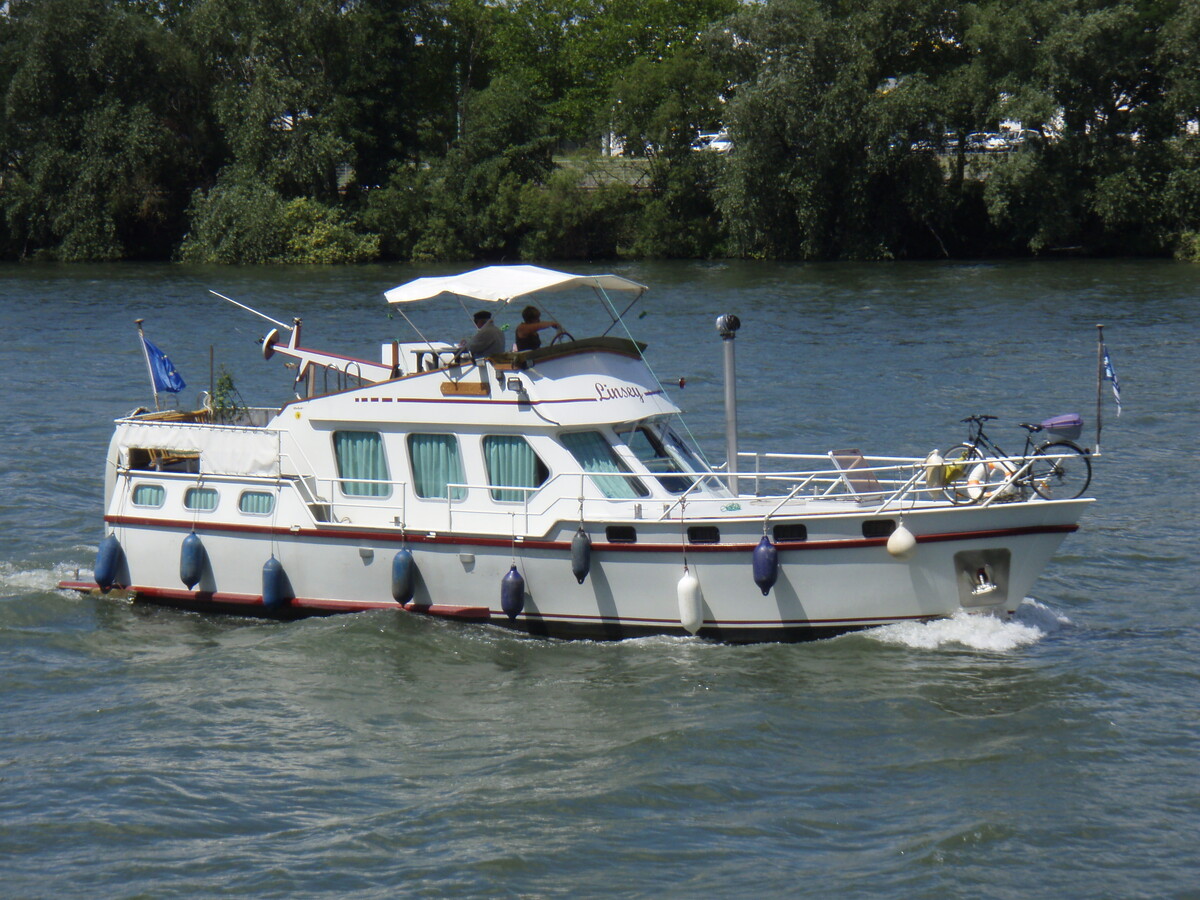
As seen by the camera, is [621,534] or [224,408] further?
[224,408]

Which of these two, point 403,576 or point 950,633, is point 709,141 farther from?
point 950,633

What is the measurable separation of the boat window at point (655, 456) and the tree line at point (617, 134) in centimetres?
3953

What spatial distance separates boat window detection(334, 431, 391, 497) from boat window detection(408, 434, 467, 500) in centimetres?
37

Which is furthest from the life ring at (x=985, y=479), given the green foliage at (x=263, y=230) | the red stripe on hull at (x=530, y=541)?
the green foliage at (x=263, y=230)

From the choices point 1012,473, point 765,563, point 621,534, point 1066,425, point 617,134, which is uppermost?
point 617,134

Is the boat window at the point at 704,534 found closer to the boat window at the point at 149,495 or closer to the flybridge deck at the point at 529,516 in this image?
the flybridge deck at the point at 529,516

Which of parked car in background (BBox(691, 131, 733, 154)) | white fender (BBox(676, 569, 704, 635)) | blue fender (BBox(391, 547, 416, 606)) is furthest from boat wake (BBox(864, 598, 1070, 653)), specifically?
parked car in background (BBox(691, 131, 733, 154))

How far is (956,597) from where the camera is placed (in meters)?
15.3

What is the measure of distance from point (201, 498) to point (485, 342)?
Result: 4067 mm

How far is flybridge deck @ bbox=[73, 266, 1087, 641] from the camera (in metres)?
15.1

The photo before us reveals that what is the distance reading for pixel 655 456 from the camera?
55.0 ft

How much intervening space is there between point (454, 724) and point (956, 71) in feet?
155

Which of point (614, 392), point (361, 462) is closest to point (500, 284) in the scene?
point (614, 392)

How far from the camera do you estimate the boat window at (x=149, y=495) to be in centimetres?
1744
